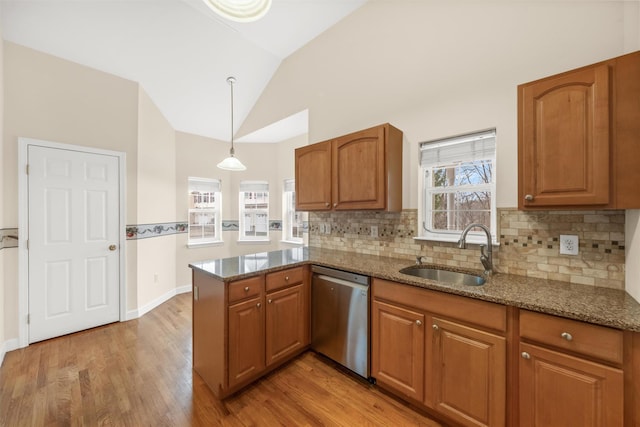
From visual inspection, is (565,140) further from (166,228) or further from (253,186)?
(166,228)

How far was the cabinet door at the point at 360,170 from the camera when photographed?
2.15 m

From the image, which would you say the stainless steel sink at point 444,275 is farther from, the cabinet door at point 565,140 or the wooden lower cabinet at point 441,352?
the cabinet door at point 565,140

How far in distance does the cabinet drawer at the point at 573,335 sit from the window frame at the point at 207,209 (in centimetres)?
443

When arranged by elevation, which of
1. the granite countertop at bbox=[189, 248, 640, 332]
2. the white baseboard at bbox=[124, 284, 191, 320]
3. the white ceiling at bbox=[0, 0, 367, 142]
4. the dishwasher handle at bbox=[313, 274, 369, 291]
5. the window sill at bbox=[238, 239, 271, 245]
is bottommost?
the white baseboard at bbox=[124, 284, 191, 320]

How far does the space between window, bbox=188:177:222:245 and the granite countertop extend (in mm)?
2513

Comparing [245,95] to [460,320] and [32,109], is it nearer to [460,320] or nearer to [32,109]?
[32,109]

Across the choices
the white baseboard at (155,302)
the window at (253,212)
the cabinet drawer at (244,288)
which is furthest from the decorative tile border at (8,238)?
the window at (253,212)

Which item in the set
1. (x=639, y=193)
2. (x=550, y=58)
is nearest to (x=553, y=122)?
(x=639, y=193)

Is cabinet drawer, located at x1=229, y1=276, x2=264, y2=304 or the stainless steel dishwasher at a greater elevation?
cabinet drawer, located at x1=229, y1=276, x2=264, y2=304

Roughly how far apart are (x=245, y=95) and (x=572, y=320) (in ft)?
13.8

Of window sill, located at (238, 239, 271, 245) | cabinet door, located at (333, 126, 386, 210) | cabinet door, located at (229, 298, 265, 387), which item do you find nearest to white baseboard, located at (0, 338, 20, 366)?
cabinet door, located at (229, 298, 265, 387)

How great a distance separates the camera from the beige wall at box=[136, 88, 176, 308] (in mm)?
3293

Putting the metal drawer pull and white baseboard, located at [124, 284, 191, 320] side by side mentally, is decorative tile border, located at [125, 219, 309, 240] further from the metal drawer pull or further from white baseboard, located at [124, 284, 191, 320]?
the metal drawer pull

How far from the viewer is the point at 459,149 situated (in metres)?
2.10
